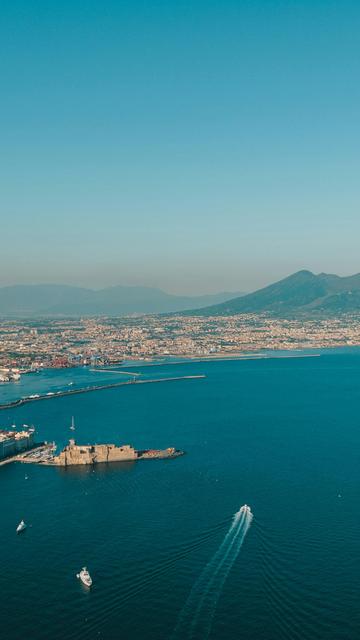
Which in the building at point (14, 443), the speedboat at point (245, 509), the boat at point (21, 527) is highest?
the building at point (14, 443)

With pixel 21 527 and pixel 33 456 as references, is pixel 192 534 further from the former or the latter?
pixel 33 456

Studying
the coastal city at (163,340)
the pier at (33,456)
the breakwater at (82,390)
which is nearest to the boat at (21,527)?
the pier at (33,456)

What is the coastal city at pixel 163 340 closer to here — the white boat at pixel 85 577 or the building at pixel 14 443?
the building at pixel 14 443

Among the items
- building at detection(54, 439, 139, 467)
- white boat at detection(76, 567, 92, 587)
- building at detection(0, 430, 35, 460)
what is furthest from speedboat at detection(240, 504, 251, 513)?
building at detection(0, 430, 35, 460)

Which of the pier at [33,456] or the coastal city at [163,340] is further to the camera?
the coastal city at [163,340]

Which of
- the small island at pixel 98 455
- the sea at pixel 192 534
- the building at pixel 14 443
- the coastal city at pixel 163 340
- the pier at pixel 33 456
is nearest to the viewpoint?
the sea at pixel 192 534

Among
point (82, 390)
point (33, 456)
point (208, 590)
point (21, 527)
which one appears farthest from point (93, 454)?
point (82, 390)
